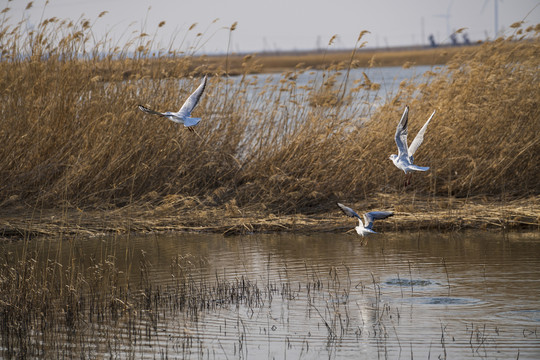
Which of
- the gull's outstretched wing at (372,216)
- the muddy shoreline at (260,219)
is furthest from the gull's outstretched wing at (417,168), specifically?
the muddy shoreline at (260,219)

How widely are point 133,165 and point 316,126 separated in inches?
97.8

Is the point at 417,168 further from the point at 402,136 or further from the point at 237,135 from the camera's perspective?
the point at 237,135

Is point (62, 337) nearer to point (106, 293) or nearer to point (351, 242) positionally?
point (106, 293)

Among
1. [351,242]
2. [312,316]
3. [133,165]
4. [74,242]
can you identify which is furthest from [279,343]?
[133,165]

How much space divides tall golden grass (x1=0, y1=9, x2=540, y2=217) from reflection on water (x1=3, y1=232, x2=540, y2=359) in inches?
57.7

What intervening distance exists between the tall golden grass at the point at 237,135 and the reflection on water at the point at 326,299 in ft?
4.81

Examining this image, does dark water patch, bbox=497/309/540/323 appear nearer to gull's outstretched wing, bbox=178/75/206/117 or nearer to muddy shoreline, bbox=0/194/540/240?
gull's outstretched wing, bbox=178/75/206/117

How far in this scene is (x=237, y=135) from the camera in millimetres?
12148

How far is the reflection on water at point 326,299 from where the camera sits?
587 centimetres

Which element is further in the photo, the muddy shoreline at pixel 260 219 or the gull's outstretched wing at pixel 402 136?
the muddy shoreline at pixel 260 219

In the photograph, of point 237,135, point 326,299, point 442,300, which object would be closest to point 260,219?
point 237,135

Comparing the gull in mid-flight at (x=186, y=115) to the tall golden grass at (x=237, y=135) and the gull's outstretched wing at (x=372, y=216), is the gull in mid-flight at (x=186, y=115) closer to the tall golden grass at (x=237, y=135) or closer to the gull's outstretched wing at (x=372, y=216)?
the gull's outstretched wing at (x=372, y=216)

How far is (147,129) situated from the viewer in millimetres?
11648

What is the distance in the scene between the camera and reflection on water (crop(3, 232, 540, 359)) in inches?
231
